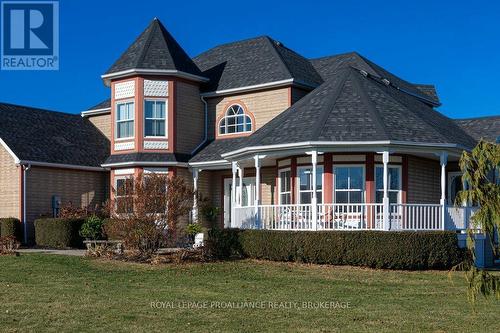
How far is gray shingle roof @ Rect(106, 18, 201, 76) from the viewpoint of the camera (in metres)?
27.3

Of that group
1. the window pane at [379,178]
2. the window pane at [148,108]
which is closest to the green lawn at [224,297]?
the window pane at [379,178]

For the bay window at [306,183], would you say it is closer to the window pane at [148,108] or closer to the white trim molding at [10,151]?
the window pane at [148,108]

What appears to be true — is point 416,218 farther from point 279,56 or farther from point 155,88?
point 155,88

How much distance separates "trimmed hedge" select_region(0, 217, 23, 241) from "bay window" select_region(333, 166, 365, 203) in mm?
13474

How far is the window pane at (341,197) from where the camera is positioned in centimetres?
2205

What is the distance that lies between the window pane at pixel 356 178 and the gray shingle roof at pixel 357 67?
25.9 feet

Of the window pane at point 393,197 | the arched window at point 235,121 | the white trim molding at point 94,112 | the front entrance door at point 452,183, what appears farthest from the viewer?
the white trim molding at point 94,112

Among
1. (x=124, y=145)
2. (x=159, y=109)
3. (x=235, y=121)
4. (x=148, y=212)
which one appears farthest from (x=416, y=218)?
(x=124, y=145)

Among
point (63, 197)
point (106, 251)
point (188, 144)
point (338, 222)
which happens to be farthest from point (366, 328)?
point (63, 197)

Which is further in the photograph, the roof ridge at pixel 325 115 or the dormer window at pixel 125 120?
the dormer window at pixel 125 120

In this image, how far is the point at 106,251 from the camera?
21.3 m

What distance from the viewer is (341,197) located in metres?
22.1

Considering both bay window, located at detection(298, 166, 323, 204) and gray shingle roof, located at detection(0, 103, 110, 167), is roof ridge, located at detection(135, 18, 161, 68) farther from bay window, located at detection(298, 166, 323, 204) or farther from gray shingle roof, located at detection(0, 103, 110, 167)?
bay window, located at detection(298, 166, 323, 204)

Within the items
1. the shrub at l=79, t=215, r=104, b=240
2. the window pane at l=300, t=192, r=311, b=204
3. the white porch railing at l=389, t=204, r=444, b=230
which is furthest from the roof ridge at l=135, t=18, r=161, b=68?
the white porch railing at l=389, t=204, r=444, b=230
